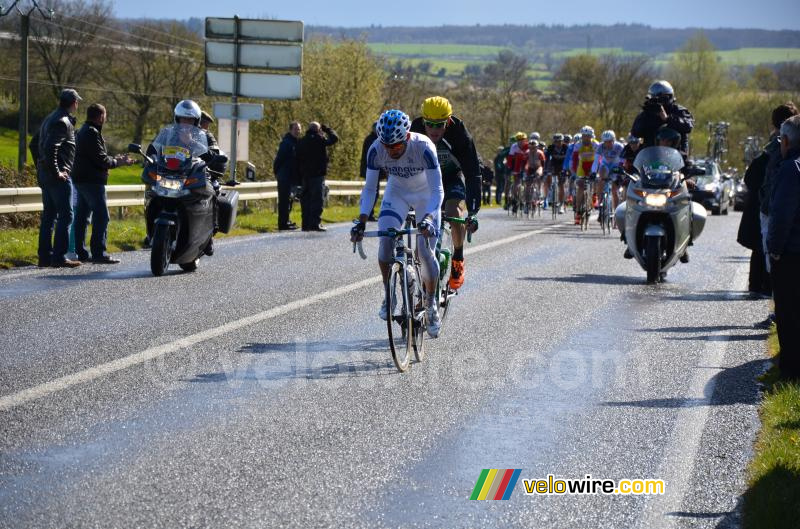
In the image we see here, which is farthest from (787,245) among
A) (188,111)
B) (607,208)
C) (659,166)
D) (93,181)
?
(607,208)

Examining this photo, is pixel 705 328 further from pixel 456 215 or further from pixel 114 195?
pixel 114 195

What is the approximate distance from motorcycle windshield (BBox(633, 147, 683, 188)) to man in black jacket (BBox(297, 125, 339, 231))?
899 centimetres

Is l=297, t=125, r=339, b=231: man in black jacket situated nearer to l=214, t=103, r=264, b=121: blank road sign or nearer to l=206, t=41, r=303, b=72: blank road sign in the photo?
l=214, t=103, r=264, b=121: blank road sign

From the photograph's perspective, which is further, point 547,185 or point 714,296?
point 547,185

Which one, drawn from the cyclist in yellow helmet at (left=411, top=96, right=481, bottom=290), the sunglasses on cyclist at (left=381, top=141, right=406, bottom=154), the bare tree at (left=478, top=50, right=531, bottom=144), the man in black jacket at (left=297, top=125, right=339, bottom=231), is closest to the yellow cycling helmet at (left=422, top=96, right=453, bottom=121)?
the cyclist in yellow helmet at (left=411, top=96, right=481, bottom=290)

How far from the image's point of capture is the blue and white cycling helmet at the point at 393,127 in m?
9.20

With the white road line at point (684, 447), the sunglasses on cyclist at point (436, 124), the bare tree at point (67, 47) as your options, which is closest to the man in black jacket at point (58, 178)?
the sunglasses on cyclist at point (436, 124)

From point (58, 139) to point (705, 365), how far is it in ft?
27.0

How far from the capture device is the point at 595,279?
52.6 ft

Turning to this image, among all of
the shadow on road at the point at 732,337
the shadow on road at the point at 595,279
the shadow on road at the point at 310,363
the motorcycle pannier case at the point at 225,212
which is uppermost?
the motorcycle pannier case at the point at 225,212

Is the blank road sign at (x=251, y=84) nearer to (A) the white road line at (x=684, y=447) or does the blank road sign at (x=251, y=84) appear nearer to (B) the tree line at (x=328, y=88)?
(B) the tree line at (x=328, y=88)

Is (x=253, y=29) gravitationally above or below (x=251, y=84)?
above

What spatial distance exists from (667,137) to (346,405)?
910cm

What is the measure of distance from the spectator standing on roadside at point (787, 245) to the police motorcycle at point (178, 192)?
722 centimetres
